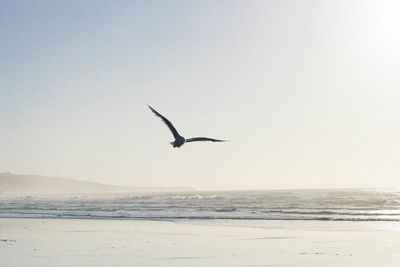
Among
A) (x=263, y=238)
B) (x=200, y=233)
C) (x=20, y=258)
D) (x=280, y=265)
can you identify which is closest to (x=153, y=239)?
(x=200, y=233)

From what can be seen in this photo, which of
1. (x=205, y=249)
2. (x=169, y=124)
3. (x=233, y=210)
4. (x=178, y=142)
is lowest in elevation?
(x=205, y=249)

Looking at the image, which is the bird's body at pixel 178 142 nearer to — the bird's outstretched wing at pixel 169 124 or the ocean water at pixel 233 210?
the bird's outstretched wing at pixel 169 124

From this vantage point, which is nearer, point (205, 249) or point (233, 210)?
point (205, 249)

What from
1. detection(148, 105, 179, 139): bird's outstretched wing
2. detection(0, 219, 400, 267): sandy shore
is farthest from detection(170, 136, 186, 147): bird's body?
detection(0, 219, 400, 267): sandy shore

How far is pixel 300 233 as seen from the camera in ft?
60.3

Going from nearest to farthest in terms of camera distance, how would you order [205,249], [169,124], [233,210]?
[205,249] < [169,124] < [233,210]

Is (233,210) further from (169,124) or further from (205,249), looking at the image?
(205,249)

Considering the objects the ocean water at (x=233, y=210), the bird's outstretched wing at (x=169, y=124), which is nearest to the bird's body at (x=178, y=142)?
the bird's outstretched wing at (x=169, y=124)

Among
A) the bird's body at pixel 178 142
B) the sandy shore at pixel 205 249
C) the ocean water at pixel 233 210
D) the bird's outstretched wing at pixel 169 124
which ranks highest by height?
the bird's outstretched wing at pixel 169 124

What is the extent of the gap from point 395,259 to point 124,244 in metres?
7.98

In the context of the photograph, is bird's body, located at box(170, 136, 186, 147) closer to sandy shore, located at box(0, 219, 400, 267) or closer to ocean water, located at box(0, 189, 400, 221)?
A: sandy shore, located at box(0, 219, 400, 267)

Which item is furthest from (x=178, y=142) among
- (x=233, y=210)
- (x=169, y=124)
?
(x=233, y=210)

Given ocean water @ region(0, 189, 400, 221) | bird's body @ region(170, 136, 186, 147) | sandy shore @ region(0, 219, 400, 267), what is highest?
bird's body @ region(170, 136, 186, 147)

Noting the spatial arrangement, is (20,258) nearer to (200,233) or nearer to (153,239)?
(153,239)
